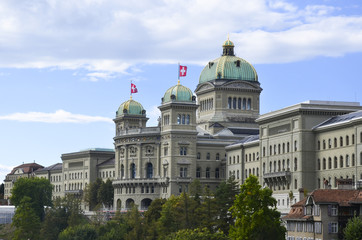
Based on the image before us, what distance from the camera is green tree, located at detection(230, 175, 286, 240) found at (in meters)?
101

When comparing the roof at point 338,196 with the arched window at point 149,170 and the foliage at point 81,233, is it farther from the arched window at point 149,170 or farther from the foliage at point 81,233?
the arched window at point 149,170

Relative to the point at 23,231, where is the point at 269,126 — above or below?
above

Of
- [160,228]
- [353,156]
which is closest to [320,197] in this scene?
[353,156]

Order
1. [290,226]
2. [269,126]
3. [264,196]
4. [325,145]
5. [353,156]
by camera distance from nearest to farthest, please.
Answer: [264,196] < [290,226] < [353,156] < [325,145] < [269,126]

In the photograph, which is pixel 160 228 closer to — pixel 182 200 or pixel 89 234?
pixel 182 200

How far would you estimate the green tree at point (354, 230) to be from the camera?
98.2 meters

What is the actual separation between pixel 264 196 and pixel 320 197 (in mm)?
8076

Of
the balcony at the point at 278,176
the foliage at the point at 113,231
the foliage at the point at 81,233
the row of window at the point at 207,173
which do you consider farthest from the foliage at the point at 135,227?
the row of window at the point at 207,173

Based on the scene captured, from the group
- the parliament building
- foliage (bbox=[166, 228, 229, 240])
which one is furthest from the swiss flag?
foliage (bbox=[166, 228, 229, 240])

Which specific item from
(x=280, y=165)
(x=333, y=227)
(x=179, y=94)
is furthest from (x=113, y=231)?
(x=333, y=227)

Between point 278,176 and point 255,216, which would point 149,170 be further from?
point 255,216

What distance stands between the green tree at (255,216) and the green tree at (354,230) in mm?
7076

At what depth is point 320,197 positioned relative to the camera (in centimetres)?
10638

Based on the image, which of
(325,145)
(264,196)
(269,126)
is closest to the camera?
(264,196)
